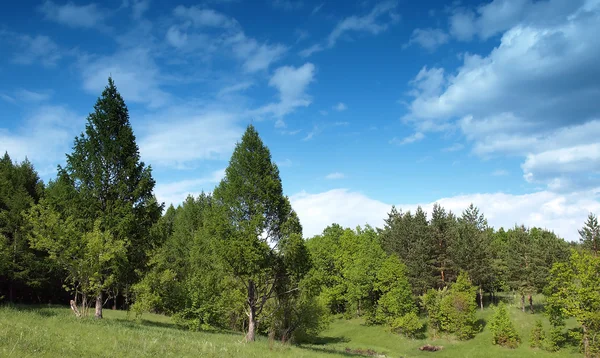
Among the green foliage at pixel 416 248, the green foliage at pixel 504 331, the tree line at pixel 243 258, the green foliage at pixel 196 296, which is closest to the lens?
the tree line at pixel 243 258

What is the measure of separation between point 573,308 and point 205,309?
42.8 m

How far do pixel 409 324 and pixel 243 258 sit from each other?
141ft

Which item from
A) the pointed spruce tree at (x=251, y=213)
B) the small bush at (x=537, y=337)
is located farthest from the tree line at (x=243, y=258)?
→ the small bush at (x=537, y=337)

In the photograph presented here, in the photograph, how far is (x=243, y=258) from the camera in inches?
951

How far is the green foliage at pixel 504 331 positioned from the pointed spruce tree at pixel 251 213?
38.9 m

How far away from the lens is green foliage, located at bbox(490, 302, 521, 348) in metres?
49.2

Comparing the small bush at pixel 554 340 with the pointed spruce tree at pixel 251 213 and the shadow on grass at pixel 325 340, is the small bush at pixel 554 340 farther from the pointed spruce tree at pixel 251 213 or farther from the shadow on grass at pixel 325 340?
the pointed spruce tree at pixel 251 213

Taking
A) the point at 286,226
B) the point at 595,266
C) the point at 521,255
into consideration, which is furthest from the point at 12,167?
the point at 521,255

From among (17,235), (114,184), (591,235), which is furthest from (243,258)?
(591,235)

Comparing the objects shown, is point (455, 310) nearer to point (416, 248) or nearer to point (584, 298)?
point (416, 248)

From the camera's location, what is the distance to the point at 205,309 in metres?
42.1

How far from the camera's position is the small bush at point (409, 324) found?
57.5 metres

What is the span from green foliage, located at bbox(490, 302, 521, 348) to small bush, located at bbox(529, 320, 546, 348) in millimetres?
1619

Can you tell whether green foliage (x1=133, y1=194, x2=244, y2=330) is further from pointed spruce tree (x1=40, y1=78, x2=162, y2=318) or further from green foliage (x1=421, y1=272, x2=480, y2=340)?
green foliage (x1=421, y1=272, x2=480, y2=340)
